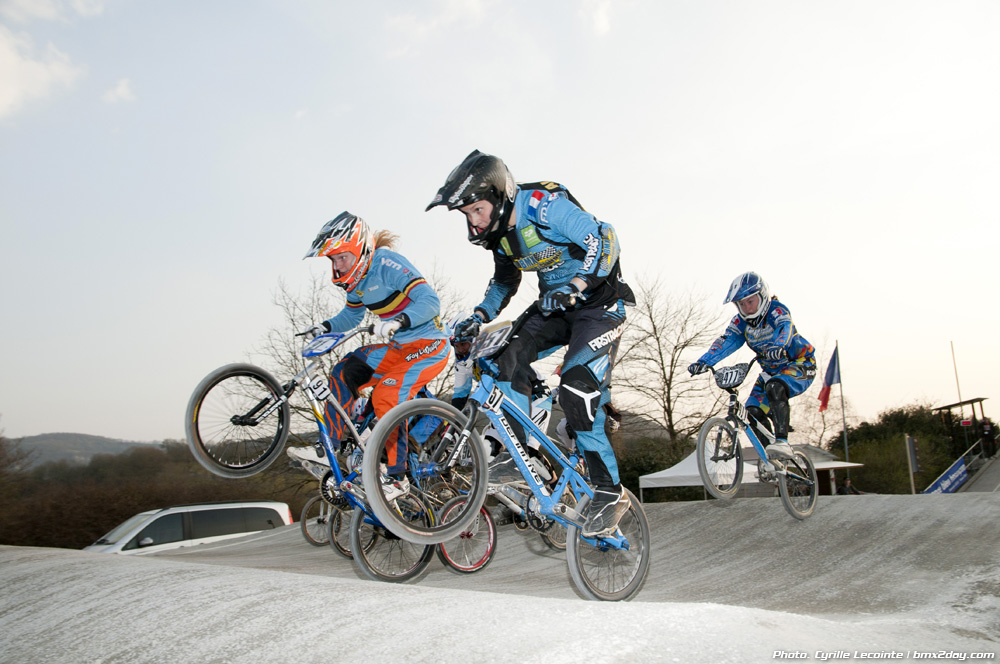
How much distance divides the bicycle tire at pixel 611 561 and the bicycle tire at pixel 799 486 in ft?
10.9

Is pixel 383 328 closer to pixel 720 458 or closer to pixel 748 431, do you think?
pixel 720 458

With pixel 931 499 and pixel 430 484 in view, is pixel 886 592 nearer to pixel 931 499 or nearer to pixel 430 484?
pixel 931 499

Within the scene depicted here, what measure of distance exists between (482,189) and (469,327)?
85 cm

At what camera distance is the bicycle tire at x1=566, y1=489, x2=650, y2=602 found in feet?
11.9

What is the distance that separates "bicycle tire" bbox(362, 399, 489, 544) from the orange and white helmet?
5.69 ft

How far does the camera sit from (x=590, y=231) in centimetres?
386

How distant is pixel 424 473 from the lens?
3705 mm

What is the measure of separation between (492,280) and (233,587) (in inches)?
97.4

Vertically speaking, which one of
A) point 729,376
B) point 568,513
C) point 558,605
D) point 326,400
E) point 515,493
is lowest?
point 558,605

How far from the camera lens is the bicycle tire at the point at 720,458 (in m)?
6.64

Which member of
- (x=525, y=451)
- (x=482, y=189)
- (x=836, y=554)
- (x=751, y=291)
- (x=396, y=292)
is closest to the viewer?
(x=525, y=451)

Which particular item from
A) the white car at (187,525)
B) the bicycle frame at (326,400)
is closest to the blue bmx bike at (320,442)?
the bicycle frame at (326,400)

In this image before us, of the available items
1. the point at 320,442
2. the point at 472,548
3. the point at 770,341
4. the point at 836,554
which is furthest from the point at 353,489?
Answer: the point at 770,341

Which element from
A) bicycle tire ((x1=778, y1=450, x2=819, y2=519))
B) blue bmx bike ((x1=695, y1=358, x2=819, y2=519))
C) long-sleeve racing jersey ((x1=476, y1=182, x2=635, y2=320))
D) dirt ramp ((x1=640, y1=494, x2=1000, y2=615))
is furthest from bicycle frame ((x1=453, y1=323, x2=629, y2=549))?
bicycle tire ((x1=778, y1=450, x2=819, y2=519))
